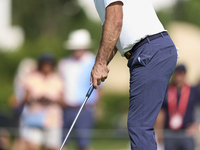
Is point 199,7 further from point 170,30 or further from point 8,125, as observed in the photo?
point 8,125

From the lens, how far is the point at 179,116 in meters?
8.74

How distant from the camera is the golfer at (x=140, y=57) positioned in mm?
4715

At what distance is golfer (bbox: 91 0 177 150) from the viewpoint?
4.71 m

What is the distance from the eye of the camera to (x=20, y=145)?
30.0 ft

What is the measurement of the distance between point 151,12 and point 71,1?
134 ft

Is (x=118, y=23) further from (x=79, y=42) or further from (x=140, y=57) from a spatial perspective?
(x=79, y=42)

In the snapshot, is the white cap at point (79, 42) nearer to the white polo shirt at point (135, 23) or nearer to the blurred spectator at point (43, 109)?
the blurred spectator at point (43, 109)

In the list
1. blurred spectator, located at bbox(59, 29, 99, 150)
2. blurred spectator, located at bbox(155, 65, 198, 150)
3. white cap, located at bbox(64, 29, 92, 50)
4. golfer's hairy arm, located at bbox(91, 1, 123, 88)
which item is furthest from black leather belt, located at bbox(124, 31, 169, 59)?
white cap, located at bbox(64, 29, 92, 50)

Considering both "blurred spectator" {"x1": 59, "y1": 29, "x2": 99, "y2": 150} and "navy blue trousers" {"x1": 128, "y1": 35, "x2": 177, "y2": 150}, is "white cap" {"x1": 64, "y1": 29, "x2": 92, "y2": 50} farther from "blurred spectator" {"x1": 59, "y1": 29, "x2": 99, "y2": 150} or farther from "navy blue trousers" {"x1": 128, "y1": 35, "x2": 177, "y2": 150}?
"navy blue trousers" {"x1": 128, "y1": 35, "x2": 177, "y2": 150}

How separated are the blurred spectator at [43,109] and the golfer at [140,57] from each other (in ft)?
14.5

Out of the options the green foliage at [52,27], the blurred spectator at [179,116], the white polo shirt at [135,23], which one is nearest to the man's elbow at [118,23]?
the white polo shirt at [135,23]

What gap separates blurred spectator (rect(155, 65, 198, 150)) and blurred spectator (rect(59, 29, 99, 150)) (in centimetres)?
121

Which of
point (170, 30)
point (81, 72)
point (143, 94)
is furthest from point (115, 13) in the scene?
point (170, 30)

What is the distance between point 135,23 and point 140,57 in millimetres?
301
